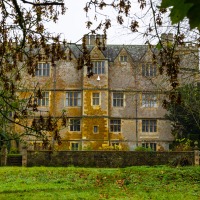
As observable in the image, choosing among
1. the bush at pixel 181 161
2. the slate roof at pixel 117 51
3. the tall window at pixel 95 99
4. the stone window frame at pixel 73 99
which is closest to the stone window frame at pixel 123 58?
the slate roof at pixel 117 51

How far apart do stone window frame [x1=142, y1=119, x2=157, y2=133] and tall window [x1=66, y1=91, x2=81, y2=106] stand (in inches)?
220

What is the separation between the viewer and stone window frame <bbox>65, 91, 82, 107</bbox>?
3073 centimetres

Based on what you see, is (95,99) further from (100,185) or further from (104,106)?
(100,185)

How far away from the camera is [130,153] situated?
20453 mm

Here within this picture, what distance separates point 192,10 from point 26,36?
439 centimetres

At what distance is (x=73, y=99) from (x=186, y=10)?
2994 cm

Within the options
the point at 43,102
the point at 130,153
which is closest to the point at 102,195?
the point at 130,153

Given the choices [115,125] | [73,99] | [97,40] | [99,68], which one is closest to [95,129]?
[115,125]

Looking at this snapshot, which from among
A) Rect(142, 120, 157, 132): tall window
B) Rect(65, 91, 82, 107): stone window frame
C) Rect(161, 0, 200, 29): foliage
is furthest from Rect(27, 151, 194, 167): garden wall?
Rect(161, 0, 200, 29): foliage

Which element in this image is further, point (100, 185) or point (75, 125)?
point (75, 125)

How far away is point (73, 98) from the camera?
30891 mm

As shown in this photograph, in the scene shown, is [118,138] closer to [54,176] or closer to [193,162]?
[193,162]

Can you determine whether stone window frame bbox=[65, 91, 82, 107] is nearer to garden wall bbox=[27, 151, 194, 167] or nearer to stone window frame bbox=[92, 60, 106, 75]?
stone window frame bbox=[92, 60, 106, 75]

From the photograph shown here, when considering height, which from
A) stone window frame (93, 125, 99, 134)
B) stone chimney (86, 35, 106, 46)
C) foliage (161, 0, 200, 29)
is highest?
stone chimney (86, 35, 106, 46)
